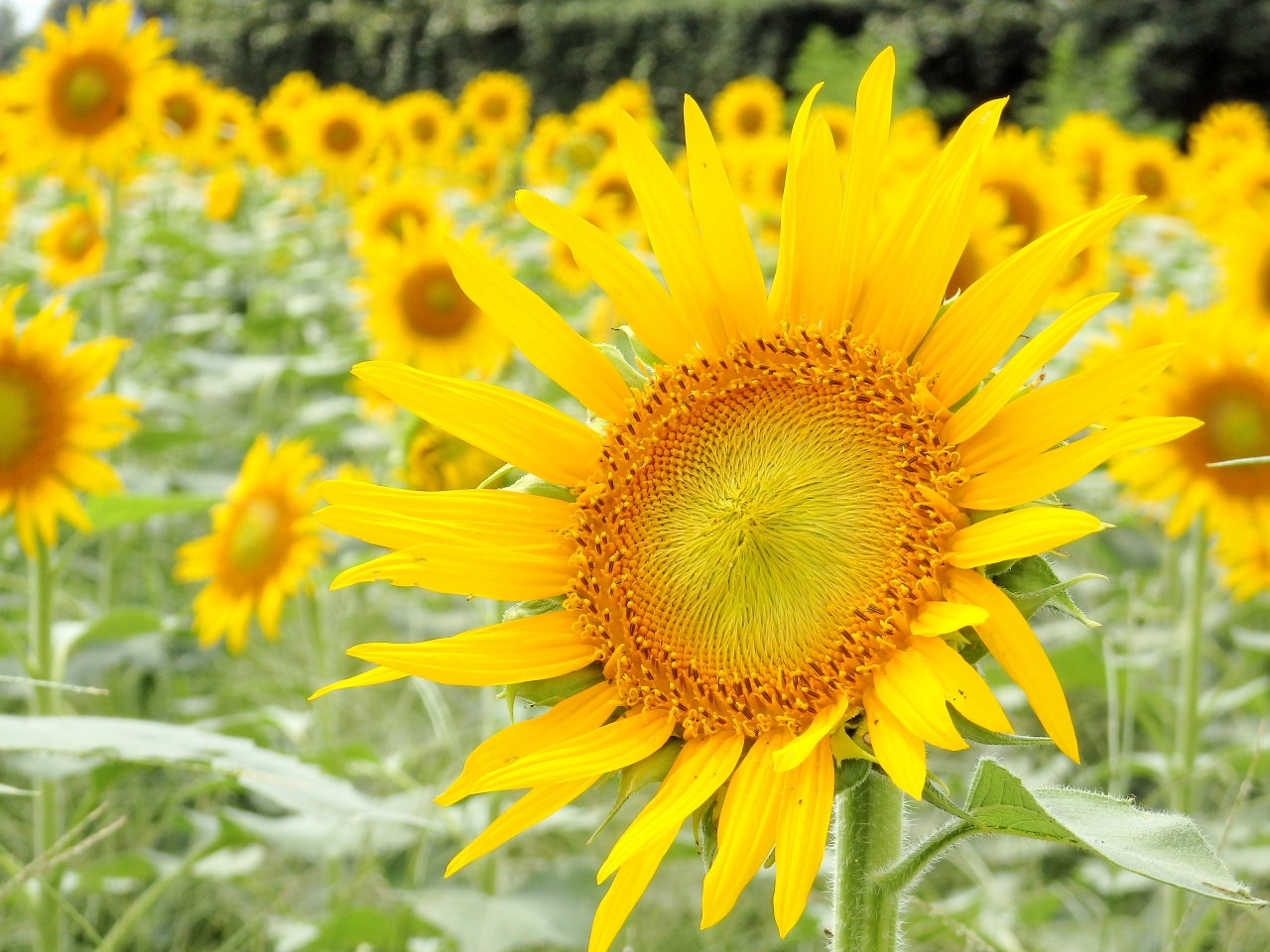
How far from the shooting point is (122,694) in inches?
149

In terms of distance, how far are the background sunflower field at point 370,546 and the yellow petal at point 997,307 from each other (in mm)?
78

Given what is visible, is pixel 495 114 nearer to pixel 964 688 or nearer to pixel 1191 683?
pixel 1191 683

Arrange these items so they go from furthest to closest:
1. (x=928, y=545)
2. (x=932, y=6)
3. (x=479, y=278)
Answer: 1. (x=932, y=6)
2. (x=479, y=278)
3. (x=928, y=545)

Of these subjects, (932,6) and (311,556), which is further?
(932,6)

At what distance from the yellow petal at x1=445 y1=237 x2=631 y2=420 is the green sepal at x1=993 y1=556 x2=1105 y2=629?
37 cm

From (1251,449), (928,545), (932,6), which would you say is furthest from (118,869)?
(932,6)

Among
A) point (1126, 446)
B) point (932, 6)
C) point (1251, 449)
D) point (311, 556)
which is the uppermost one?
point (932, 6)

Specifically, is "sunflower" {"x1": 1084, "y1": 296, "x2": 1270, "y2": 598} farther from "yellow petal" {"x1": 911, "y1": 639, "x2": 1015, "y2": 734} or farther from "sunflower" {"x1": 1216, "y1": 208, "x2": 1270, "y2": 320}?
"yellow petal" {"x1": 911, "y1": 639, "x2": 1015, "y2": 734}

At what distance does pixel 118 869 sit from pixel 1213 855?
198 cm

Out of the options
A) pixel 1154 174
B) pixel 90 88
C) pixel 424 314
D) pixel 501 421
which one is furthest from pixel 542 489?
pixel 1154 174

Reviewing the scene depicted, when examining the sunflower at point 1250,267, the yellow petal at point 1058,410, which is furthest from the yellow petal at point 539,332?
the sunflower at point 1250,267

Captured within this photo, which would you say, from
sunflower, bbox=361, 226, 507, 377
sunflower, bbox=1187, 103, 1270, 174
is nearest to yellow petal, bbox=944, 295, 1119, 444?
sunflower, bbox=361, 226, 507, 377

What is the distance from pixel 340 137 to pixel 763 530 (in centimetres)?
517

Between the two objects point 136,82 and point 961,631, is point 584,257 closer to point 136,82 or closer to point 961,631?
point 961,631
